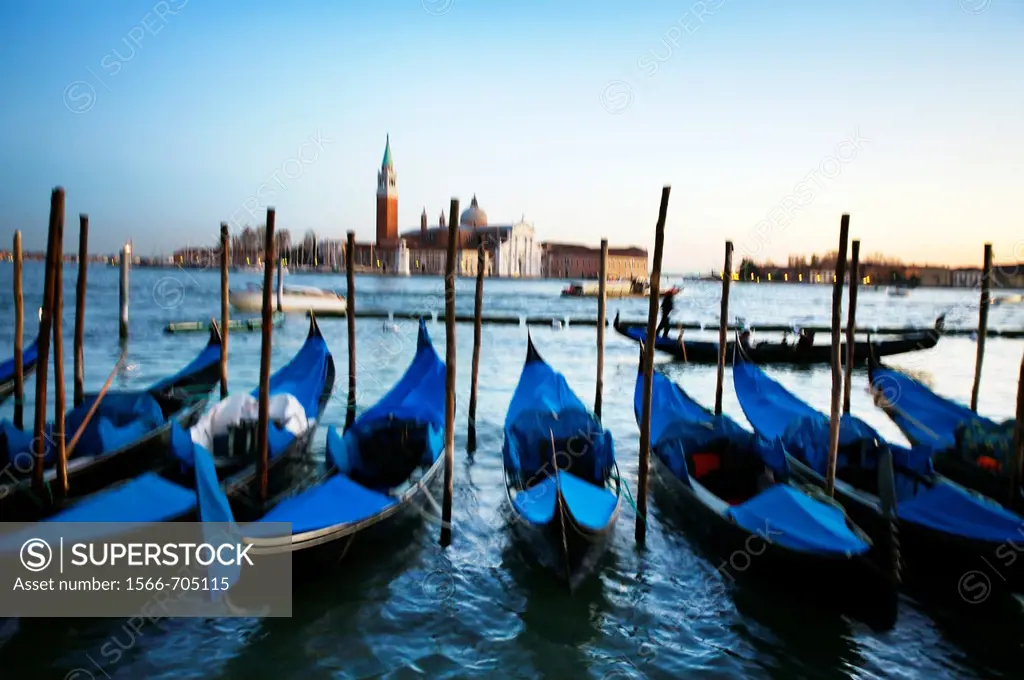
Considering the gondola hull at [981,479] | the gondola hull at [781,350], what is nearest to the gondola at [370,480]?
the gondola hull at [981,479]

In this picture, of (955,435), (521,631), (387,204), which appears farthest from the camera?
(387,204)

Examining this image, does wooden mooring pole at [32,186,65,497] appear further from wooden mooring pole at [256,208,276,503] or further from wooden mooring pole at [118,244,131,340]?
wooden mooring pole at [118,244,131,340]

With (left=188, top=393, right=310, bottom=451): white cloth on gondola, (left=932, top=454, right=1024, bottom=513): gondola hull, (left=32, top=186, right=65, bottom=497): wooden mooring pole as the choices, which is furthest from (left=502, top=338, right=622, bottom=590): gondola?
(left=32, top=186, right=65, bottom=497): wooden mooring pole

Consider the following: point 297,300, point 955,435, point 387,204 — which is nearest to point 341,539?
point 955,435

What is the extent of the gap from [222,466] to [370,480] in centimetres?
101

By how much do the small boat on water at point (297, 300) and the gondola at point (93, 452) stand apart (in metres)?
17.1

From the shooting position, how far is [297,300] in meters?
23.4

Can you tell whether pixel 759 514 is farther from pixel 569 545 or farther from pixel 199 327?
pixel 199 327

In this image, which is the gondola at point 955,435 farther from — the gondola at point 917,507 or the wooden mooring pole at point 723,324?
the wooden mooring pole at point 723,324

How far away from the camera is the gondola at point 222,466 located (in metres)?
3.73

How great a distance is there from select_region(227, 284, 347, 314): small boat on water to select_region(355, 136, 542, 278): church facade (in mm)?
53989

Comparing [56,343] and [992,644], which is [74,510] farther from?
[992,644]

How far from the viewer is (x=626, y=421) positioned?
845 cm

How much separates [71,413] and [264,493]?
2.14 metres
